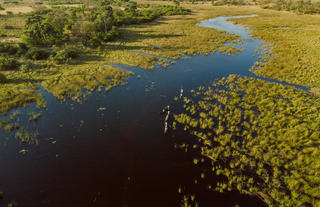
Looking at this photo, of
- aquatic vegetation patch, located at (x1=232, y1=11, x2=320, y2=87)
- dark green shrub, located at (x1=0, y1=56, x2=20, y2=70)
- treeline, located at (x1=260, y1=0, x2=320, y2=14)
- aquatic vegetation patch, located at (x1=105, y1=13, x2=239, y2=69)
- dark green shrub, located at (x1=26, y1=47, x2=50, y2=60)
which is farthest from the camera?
treeline, located at (x1=260, y1=0, x2=320, y2=14)

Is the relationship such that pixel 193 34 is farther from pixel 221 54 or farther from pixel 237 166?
pixel 237 166

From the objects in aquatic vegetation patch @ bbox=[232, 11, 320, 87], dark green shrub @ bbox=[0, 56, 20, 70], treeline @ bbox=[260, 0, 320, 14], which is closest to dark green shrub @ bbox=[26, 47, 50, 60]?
dark green shrub @ bbox=[0, 56, 20, 70]

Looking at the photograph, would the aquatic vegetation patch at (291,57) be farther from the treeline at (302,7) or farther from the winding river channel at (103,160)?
the treeline at (302,7)

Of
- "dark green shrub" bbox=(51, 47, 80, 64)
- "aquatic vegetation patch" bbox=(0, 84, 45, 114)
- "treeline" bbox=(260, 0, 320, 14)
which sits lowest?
"aquatic vegetation patch" bbox=(0, 84, 45, 114)

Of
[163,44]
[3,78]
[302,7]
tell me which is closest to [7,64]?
[3,78]

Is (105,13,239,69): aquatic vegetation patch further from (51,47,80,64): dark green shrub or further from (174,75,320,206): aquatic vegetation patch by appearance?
(174,75,320,206): aquatic vegetation patch

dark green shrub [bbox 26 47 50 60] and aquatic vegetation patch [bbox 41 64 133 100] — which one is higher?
dark green shrub [bbox 26 47 50 60]

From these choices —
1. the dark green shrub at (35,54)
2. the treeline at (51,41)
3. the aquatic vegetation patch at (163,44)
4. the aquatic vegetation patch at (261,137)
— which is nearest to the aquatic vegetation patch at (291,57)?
the aquatic vegetation patch at (261,137)
